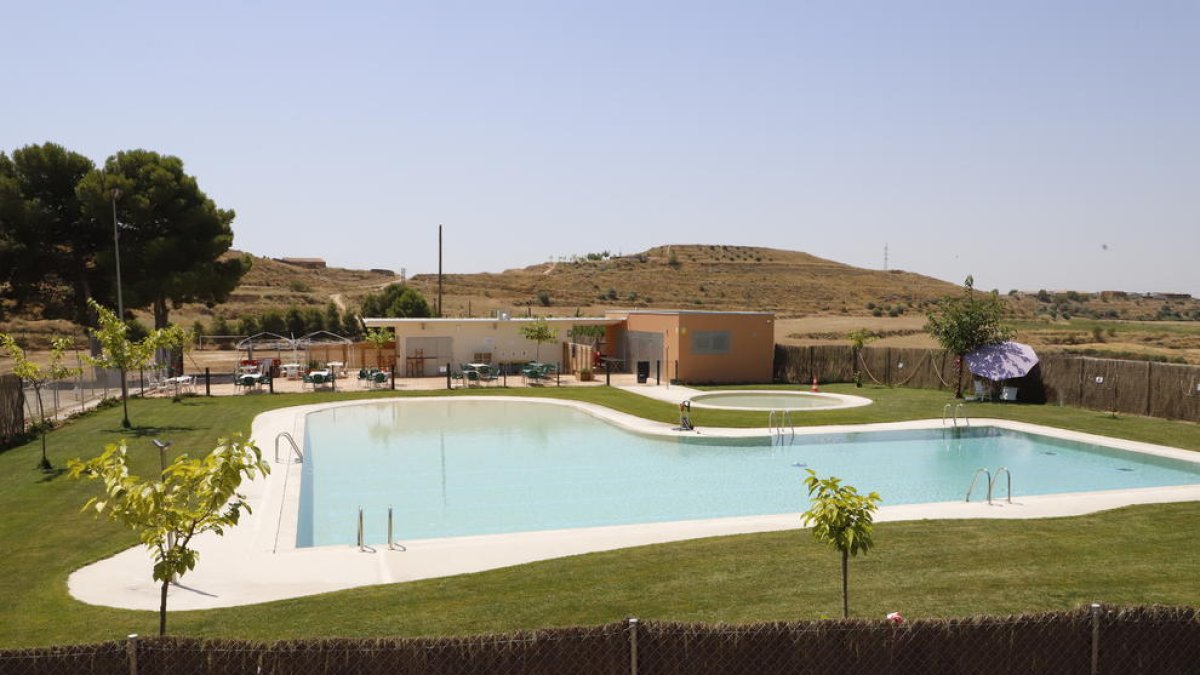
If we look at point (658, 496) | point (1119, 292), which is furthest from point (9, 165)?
point (1119, 292)

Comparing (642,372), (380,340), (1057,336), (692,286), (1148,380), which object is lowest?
(642,372)

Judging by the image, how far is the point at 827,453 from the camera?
1903 cm

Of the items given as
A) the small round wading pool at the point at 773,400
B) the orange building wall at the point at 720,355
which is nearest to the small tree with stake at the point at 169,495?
the small round wading pool at the point at 773,400

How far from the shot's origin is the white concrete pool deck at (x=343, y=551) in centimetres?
894

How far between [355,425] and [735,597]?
16354 mm

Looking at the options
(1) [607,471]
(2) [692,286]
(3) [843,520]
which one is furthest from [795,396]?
(2) [692,286]

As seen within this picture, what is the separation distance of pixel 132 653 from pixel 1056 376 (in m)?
25.7

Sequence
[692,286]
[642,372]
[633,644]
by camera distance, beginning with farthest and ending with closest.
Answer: [692,286] < [642,372] < [633,644]

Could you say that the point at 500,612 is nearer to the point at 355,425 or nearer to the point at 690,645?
the point at 690,645

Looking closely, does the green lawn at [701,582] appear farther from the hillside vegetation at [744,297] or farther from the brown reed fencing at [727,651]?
the hillside vegetation at [744,297]

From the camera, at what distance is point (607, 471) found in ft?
56.8

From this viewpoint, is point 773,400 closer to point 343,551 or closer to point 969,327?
point 969,327

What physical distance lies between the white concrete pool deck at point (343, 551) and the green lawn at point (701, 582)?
0.40 metres

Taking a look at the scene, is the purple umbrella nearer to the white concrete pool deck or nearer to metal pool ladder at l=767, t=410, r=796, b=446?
metal pool ladder at l=767, t=410, r=796, b=446
